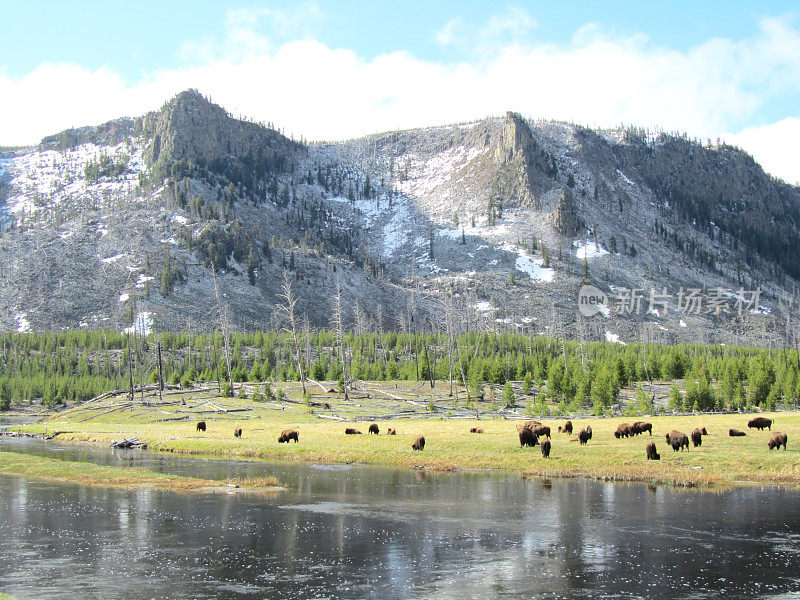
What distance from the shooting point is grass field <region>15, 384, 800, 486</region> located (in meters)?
40.9

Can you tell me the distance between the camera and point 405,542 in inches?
982

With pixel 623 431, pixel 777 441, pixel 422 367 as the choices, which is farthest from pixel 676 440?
pixel 422 367

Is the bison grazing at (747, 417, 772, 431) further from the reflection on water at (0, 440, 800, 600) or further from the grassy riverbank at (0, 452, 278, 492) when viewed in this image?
the grassy riverbank at (0, 452, 278, 492)

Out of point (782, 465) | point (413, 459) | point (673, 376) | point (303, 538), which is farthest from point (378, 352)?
point (303, 538)

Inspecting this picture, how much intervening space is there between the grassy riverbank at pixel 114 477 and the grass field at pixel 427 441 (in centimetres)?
1223

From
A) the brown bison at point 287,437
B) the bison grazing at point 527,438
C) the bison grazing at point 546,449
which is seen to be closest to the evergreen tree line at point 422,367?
the brown bison at point 287,437

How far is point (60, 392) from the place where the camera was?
129125mm

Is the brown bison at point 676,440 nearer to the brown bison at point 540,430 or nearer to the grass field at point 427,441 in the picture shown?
the grass field at point 427,441

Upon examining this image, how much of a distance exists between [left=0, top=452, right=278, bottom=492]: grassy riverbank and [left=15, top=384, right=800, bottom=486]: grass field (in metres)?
12.2

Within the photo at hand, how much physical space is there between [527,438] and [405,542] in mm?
26025

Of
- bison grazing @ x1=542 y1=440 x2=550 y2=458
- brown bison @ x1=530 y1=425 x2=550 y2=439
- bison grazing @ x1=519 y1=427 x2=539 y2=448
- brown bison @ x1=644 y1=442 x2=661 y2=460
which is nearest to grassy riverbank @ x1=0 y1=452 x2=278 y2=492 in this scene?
bison grazing @ x1=542 y1=440 x2=550 y2=458

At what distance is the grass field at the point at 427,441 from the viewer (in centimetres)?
Result: 4094

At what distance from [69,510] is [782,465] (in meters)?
40.8

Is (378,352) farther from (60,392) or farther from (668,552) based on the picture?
(668,552)
